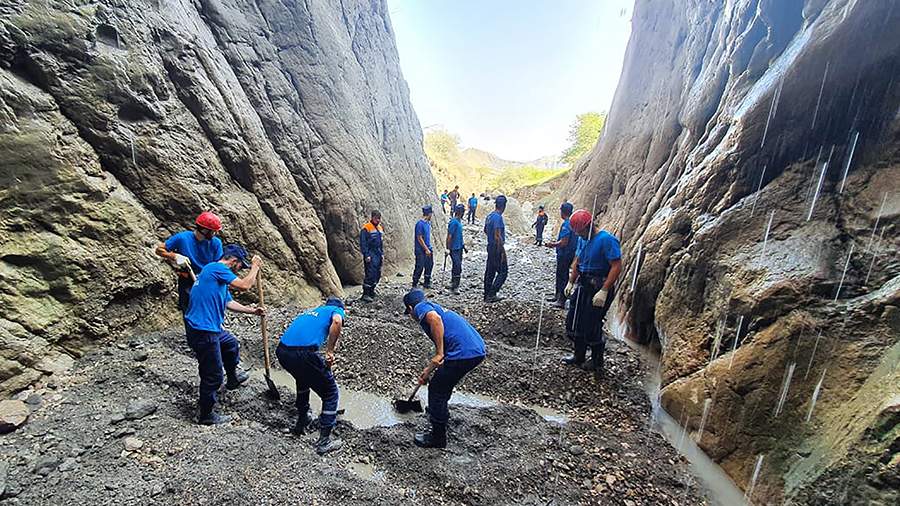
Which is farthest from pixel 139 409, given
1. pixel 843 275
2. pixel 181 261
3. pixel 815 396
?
pixel 843 275

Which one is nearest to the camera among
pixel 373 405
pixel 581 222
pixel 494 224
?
pixel 373 405

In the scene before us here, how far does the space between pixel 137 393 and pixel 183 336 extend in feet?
4.21

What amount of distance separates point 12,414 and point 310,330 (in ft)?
7.74

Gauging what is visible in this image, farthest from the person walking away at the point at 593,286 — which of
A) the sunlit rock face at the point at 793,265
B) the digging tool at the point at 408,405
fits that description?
the digging tool at the point at 408,405

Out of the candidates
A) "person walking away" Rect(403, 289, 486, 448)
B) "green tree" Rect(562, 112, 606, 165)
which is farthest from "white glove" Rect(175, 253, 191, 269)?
"green tree" Rect(562, 112, 606, 165)

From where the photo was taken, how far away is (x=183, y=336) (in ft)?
16.2

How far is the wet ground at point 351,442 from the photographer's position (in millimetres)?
2826

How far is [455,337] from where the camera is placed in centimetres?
371

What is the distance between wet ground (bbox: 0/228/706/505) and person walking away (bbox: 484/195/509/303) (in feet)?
9.71

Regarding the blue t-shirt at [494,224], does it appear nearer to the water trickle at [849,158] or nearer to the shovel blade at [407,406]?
the shovel blade at [407,406]

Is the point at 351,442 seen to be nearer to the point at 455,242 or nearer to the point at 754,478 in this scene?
the point at 754,478

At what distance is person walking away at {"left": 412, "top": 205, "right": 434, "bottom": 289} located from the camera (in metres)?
8.61

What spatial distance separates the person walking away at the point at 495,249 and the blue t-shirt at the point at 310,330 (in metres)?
4.76

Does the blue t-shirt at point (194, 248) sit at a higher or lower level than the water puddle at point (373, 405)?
higher
